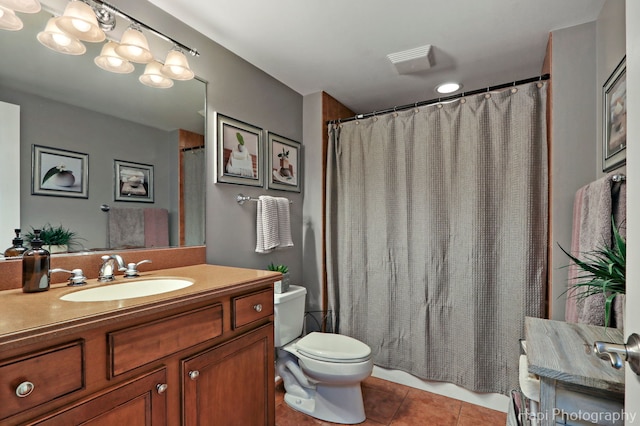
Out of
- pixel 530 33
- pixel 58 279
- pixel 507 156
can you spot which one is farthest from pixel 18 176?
pixel 530 33

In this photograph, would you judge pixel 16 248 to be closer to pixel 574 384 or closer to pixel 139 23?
pixel 139 23

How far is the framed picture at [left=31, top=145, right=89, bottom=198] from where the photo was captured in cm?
115

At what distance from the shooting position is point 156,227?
153 centimetres

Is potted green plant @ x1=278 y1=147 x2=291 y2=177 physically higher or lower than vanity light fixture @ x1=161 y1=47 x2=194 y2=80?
lower

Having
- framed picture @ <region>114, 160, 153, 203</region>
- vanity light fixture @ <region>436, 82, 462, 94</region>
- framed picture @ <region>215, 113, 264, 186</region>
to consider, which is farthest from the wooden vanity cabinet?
vanity light fixture @ <region>436, 82, 462, 94</region>

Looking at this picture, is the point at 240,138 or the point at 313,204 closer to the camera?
the point at 240,138

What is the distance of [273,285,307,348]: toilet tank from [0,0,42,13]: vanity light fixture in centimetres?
163

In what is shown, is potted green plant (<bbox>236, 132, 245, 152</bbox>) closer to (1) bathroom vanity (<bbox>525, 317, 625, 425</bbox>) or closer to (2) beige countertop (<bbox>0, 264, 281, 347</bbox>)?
(2) beige countertop (<bbox>0, 264, 281, 347</bbox>)

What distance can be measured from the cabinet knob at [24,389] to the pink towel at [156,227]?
860mm

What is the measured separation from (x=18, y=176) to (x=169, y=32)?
0.98m

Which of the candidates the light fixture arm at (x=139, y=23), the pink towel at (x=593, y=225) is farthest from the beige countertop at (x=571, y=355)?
the light fixture arm at (x=139, y=23)

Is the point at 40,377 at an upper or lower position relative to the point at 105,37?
lower

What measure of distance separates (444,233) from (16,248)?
214 cm

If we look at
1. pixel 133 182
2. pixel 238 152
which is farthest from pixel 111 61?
pixel 238 152
